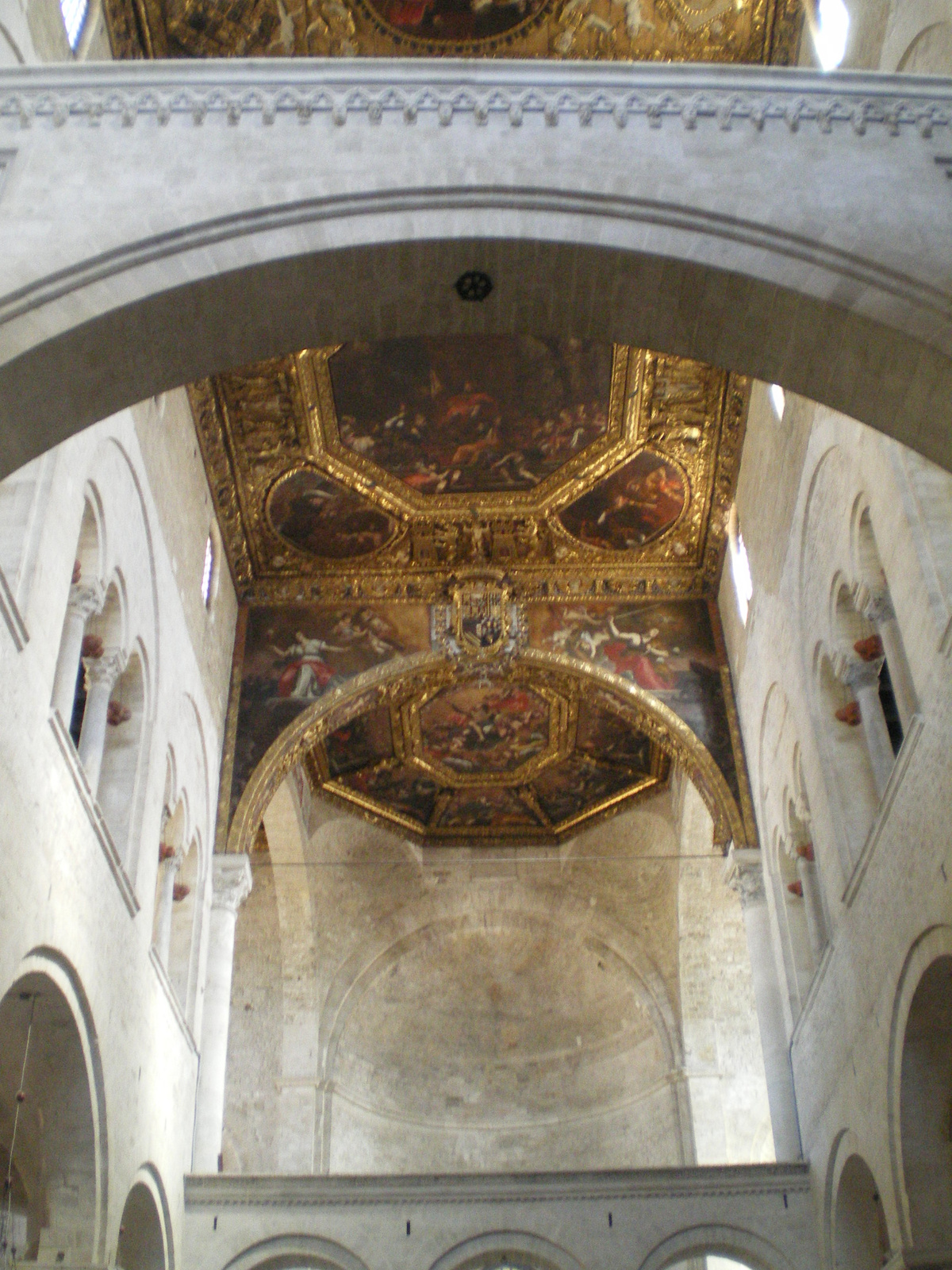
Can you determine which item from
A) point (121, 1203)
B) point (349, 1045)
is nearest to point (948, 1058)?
point (121, 1203)

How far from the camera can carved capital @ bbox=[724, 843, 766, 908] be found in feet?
52.2

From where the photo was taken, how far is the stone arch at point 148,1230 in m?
12.2

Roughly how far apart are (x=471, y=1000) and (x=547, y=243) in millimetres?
17035

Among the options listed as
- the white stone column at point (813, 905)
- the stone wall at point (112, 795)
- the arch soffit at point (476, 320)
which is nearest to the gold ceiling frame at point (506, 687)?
the stone wall at point (112, 795)

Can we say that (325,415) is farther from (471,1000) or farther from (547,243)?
(471,1000)

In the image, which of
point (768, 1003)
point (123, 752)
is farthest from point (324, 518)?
point (768, 1003)

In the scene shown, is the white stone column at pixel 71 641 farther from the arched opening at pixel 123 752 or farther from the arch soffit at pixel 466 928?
the arch soffit at pixel 466 928

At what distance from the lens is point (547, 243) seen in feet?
23.9

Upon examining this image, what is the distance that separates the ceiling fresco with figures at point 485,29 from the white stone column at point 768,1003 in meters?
8.64

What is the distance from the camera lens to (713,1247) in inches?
521

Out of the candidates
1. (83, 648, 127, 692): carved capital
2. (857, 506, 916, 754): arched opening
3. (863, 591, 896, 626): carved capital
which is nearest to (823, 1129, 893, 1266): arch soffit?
(857, 506, 916, 754): arched opening

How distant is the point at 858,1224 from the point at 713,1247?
1.45 meters

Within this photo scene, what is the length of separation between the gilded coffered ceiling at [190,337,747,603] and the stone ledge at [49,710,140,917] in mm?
5643

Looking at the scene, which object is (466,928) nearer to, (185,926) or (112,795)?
(185,926)
